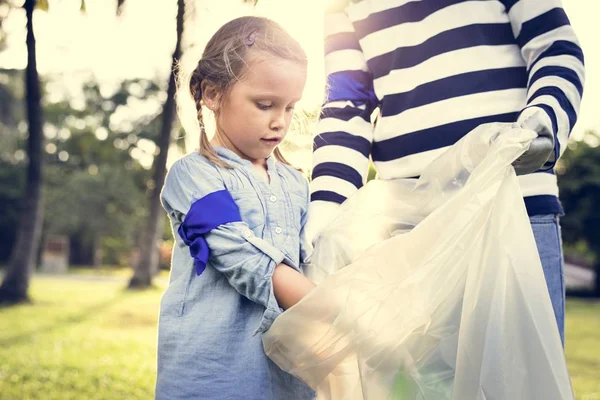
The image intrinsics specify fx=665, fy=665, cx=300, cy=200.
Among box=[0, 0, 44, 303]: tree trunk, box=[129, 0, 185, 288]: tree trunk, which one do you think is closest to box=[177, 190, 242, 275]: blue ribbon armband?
box=[129, 0, 185, 288]: tree trunk

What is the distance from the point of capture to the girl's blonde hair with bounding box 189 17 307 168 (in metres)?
1.37

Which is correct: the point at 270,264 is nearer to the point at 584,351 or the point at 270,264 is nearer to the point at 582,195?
the point at 584,351

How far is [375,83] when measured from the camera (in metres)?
1.66

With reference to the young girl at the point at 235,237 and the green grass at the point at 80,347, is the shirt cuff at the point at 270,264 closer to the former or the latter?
the young girl at the point at 235,237

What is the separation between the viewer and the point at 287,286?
1.29 metres

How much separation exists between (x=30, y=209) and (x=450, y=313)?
9040 mm

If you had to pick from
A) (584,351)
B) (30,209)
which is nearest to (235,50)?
(584,351)

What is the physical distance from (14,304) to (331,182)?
913 centimetres

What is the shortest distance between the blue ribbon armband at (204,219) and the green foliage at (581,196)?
16733 millimetres

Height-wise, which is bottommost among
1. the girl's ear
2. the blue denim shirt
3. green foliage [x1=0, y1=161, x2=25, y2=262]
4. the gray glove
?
green foliage [x1=0, y1=161, x2=25, y2=262]

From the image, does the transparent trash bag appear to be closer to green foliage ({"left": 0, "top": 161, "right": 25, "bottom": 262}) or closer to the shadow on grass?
the shadow on grass

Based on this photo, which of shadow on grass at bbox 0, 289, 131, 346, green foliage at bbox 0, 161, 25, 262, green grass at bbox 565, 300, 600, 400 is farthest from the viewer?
green foliage at bbox 0, 161, 25, 262

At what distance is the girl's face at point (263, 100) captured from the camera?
4.38 feet

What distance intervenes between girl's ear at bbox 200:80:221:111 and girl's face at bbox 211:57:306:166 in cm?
4
